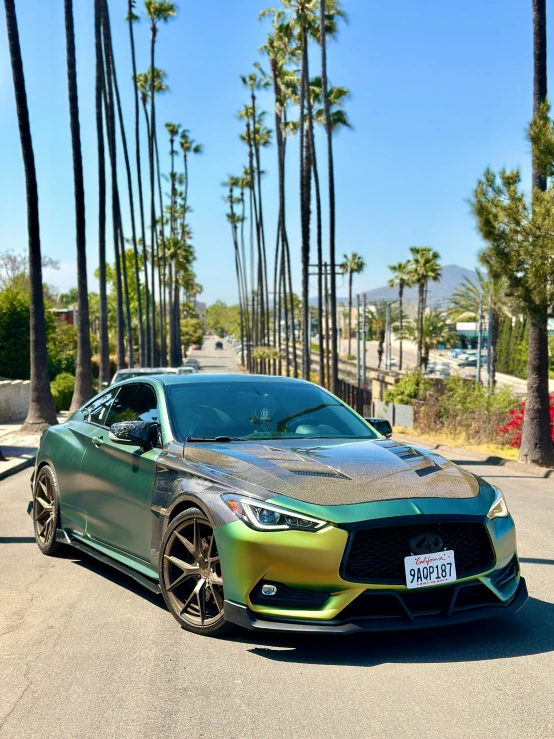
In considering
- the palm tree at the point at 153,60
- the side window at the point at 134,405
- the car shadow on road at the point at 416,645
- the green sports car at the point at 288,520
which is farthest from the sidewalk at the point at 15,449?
the palm tree at the point at 153,60

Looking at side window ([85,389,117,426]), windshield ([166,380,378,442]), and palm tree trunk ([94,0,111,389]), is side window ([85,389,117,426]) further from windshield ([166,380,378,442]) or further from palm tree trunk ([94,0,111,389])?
palm tree trunk ([94,0,111,389])

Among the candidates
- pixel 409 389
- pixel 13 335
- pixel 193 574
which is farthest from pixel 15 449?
pixel 409 389

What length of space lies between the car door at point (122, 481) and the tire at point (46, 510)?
0.70 meters

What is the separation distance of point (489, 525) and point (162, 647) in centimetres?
→ 201

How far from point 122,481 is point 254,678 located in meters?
2.22

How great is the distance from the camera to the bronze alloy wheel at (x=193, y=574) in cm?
533

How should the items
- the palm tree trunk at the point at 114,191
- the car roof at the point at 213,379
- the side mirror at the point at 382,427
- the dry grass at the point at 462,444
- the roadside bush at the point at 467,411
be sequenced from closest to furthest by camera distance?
the car roof at the point at 213,379, the side mirror at the point at 382,427, the dry grass at the point at 462,444, the roadside bush at the point at 467,411, the palm tree trunk at the point at 114,191

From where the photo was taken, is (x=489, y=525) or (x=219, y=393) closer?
(x=489, y=525)

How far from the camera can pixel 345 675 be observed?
4.79m

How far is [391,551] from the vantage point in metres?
5.03

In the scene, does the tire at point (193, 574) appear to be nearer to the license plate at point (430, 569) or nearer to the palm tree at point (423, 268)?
the license plate at point (430, 569)

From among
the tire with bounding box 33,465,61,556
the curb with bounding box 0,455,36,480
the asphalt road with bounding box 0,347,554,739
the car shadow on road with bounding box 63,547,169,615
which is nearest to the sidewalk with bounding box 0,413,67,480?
the curb with bounding box 0,455,36,480

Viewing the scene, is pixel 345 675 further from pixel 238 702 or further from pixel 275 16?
pixel 275 16

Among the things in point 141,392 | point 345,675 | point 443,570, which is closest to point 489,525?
point 443,570
